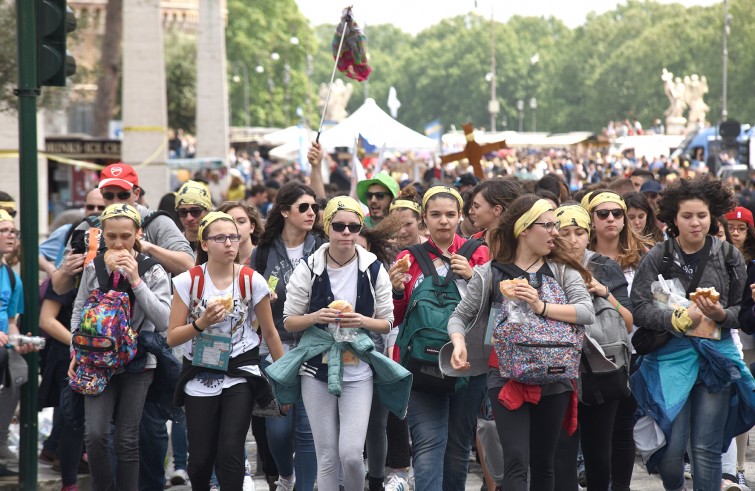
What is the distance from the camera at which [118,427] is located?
6777mm

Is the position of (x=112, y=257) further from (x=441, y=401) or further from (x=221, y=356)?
(x=441, y=401)

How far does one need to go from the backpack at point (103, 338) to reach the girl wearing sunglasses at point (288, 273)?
0.84m

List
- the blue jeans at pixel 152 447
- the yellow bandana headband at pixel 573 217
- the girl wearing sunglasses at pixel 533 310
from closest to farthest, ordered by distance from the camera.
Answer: the girl wearing sunglasses at pixel 533 310 → the yellow bandana headband at pixel 573 217 → the blue jeans at pixel 152 447

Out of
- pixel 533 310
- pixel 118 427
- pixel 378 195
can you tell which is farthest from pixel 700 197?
pixel 118 427

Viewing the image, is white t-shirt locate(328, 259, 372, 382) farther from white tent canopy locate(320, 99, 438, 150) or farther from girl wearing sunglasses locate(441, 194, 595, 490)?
white tent canopy locate(320, 99, 438, 150)

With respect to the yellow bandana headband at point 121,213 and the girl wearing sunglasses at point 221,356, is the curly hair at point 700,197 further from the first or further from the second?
the yellow bandana headband at point 121,213

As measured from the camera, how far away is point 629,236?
7.42 meters

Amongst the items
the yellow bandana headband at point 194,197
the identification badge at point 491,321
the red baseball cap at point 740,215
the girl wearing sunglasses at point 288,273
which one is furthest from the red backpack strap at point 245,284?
the red baseball cap at point 740,215

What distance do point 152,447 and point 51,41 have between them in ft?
7.74

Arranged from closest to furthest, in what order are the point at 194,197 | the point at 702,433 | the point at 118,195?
the point at 702,433, the point at 118,195, the point at 194,197

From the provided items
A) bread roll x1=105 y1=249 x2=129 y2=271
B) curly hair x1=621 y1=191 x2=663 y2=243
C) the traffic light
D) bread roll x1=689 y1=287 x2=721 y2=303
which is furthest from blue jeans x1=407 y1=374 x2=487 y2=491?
the traffic light

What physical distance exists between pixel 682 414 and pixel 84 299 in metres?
3.15

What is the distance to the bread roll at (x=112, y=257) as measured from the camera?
6.57 m

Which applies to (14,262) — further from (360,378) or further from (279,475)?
(360,378)
